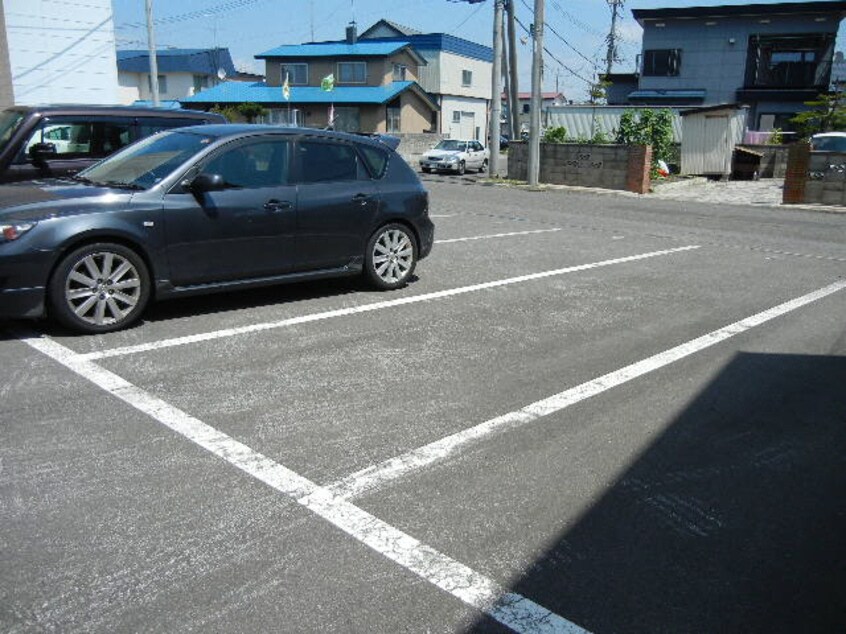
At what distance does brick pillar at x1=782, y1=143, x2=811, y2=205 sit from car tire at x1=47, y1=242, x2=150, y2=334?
61.6ft

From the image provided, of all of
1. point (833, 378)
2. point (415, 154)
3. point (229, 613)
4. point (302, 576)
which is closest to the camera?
point (229, 613)

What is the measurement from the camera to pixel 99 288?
19.5 feet

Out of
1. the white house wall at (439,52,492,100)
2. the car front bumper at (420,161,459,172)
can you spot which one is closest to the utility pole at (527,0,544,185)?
the car front bumper at (420,161,459,172)

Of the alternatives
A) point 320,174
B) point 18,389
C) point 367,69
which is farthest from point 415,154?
point 18,389

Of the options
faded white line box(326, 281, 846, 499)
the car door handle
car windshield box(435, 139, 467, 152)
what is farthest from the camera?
car windshield box(435, 139, 467, 152)

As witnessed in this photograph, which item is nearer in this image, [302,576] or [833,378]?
[302,576]

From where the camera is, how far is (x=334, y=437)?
4.24 m

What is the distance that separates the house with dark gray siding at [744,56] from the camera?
4325 cm

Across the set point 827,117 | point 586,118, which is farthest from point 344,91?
point 827,117

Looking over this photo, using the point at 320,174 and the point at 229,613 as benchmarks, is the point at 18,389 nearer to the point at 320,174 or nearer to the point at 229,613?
the point at 229,613

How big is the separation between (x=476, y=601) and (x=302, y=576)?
68cm

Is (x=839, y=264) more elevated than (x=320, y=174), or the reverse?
(x=320, y=174)

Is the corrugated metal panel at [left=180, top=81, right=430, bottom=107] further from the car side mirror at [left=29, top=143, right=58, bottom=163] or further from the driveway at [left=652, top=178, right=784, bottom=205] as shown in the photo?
the car side mirror at [left=29, top=143, right=58, bottom=163]

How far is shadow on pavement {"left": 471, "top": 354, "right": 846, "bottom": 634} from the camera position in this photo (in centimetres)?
282
